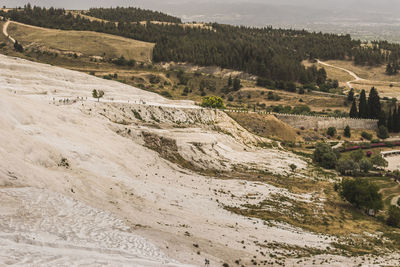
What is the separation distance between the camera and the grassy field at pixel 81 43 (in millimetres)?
148250

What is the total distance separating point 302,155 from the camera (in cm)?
7825

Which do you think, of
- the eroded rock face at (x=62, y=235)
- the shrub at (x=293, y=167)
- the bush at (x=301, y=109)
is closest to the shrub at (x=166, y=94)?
the bush at (x=301, y=109)

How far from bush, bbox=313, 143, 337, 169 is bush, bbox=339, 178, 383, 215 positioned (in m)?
21.0

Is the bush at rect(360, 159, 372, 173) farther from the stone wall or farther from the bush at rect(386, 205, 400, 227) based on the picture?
the stone wall

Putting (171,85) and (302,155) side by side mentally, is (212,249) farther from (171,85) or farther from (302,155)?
(171,85)

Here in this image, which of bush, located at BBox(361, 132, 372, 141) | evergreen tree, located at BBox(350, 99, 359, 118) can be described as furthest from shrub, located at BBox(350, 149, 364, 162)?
evergreen tree, located at BBox(350, 99, 359, 118)

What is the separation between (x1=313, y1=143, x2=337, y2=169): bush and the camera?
241ft

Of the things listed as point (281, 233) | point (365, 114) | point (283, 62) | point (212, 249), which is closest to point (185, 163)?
point (281, 233)

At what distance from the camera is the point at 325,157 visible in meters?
73.4

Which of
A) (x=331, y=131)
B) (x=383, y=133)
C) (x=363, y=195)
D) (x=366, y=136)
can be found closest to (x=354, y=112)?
(x=383, y=133)

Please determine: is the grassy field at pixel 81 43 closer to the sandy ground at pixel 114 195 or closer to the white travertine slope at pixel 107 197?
the sandy ground at pixel 114 195

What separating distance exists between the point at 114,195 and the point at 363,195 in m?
34.3

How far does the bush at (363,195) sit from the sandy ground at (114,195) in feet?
21.9

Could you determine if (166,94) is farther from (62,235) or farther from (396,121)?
(62,235)
